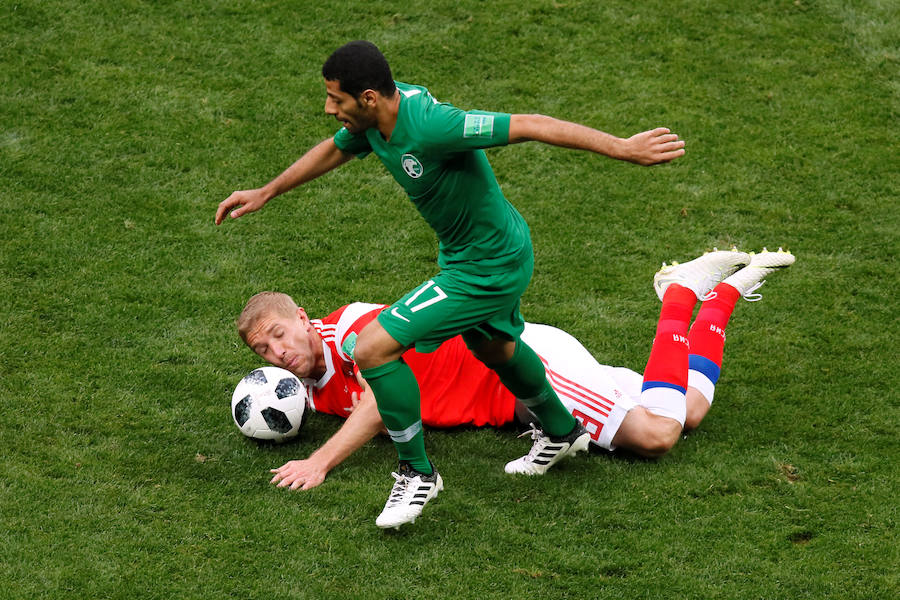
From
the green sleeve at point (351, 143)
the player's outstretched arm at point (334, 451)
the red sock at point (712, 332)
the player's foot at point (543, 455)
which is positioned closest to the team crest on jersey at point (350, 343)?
the player's outstretched arm at point (334, 451)

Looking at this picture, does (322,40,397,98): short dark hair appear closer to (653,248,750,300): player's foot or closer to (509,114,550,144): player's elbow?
(509,114,550,144): player's elbow

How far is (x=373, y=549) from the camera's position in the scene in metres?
4.92

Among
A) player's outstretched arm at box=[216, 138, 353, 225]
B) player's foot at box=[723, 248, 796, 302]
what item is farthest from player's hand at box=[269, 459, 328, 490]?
player's foot at box=[723, 248, 796, 302]

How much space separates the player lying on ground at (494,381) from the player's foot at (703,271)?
17 centimetres

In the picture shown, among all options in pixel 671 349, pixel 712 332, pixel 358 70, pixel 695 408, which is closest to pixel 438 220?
pixel 358 70

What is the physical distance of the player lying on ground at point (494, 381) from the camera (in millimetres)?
5559

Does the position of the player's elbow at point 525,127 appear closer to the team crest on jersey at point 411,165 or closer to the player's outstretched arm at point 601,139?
the player's outstretched arm at point 601,139

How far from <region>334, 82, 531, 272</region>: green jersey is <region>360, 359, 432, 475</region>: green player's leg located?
0.54 metres

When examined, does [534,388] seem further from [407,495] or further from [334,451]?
[334,451]

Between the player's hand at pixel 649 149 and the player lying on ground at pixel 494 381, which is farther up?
the player's hand at pixel 649 149

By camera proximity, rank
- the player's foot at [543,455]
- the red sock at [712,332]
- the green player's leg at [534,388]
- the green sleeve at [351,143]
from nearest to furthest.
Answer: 1. the green sleeve at [351,143]
2. the green player's leg at [534,388]
3. the player's foot at [543,455]
4. the red sock at [712,332]

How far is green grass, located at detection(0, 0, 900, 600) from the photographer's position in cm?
488

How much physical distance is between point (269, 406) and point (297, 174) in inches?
47.3

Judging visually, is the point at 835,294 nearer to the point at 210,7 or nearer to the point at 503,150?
the point at 503,150
